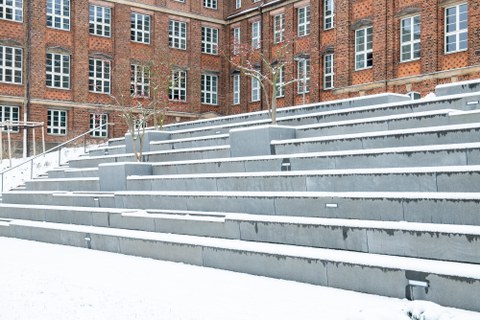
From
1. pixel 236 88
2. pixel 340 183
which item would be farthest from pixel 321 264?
pixel 236 88

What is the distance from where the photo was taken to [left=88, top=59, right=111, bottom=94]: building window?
111 feet

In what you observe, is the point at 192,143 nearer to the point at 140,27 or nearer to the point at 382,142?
the point at 382,142

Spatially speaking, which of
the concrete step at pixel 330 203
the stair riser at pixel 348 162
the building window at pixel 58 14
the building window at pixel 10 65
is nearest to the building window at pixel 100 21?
the building window at pixel 58 14

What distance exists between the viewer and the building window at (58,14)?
32312 millimetres

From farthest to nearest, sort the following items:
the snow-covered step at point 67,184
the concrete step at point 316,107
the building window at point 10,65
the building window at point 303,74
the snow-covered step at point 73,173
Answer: the building window at point 303,74, the building window at point 10,65, the snow-covered step at point 73,173, the snow-covered step at point 67,184, the concrete step at point 316,107

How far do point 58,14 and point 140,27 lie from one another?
5.31 metres

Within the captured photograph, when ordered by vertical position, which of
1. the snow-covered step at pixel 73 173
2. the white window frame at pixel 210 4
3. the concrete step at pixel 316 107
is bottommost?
the snow-covered step at pixel 73 173

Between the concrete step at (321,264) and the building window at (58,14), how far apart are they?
24.3 metres

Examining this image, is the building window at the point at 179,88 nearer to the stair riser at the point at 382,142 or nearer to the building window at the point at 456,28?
the building window at the point at 456,28

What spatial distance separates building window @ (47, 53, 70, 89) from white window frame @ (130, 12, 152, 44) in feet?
15.5

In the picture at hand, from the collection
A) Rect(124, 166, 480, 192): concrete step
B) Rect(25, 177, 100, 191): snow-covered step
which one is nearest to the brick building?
Rect(25, 177, 100, 191): snow-covered step

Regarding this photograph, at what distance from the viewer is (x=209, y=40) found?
128 feet

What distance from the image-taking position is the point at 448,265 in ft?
19.5

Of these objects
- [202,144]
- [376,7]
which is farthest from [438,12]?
[202,144]
